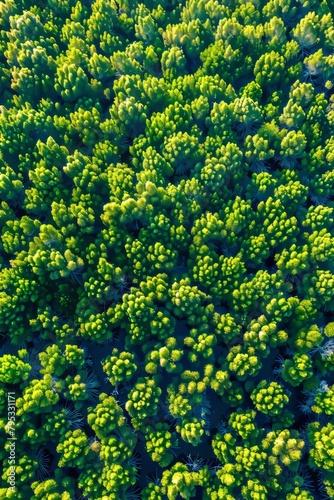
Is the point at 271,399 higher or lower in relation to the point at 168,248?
lower

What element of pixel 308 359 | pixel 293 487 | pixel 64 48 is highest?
pixel 64 48

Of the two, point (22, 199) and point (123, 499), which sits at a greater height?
point (22, 199)

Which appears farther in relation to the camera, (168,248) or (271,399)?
(168,248)

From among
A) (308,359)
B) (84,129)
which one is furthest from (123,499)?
(84,129)

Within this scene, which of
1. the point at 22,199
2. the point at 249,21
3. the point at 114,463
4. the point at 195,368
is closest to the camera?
the point at 114,463

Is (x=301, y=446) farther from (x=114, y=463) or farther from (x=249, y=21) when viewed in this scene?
(x=249, y=21)

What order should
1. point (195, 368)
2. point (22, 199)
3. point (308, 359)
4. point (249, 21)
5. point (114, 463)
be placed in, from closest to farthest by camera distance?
point (114, 463)
point (308, 359)
point (195, 368)
point (22, 199)
point (249, 21)

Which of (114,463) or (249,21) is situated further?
(249,21)
